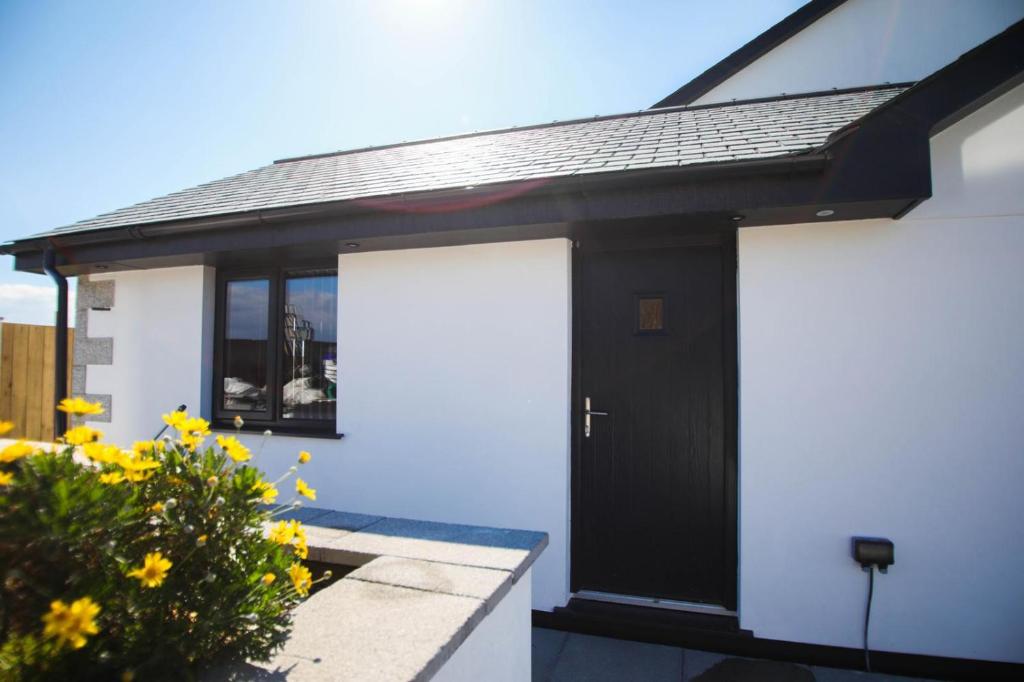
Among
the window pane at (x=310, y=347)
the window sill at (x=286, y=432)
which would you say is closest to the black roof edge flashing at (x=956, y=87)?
the window pane at (x=310, y=347)

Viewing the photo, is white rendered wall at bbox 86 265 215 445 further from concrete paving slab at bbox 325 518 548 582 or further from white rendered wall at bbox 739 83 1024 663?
white rendered wall at bbox 739 83 1024 663

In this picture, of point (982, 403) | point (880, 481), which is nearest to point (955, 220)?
point (982, 403)

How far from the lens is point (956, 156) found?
3.04 meters

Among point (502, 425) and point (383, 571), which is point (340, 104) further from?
point (383, 571)

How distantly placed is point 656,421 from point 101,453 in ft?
10.2

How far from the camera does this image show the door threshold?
3311 millimetres

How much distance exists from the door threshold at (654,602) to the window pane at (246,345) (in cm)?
333

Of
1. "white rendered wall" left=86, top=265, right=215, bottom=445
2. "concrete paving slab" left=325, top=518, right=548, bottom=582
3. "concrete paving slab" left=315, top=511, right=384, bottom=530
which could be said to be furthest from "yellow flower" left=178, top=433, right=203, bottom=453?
"white rendered wall" left=86, top=265, right=215, bottom=445

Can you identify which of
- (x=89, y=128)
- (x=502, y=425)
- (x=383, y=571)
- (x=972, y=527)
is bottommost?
(x=972, y=527)

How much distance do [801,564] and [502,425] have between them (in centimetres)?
Result: 213

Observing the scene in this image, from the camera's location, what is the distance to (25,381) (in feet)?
23.1

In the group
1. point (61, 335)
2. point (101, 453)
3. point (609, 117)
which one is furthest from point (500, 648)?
point (609, 117)

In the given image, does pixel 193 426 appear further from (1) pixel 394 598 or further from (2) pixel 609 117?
(2) pixel 609 117

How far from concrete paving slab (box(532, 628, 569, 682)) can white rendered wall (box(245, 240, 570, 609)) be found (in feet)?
0.66
